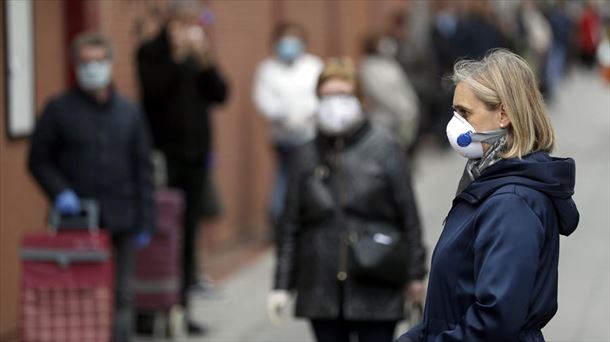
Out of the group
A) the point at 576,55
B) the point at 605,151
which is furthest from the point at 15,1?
the point at 576,55

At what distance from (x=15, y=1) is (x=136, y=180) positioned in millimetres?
1352

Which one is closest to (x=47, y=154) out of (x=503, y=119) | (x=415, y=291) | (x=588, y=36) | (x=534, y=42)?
(x=415, y=291)

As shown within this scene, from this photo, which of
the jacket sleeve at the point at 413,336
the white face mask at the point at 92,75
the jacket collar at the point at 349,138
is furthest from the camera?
the white face mask at the point at 92,75

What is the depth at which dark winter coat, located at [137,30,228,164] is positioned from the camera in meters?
8.93

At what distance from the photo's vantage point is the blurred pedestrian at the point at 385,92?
1360 centimetres

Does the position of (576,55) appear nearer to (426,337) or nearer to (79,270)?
(79,270)

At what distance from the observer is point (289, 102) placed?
38.0 ft

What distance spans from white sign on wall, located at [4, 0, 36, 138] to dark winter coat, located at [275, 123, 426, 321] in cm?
254

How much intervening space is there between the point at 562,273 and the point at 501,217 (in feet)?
24.8

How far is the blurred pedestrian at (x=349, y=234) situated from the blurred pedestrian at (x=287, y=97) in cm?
545

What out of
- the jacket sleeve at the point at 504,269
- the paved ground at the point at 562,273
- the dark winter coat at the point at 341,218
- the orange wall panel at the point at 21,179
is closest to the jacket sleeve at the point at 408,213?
the dark winter coat at the point at 341,218

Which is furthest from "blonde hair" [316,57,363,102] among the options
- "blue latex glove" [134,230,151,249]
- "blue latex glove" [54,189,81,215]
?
"blue latex glove" [134,230,151,249]

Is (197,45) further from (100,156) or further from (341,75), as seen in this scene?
(341,75)

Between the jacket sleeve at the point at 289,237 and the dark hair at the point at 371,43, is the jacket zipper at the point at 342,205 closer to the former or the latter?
the jacket sleeve at the point at 289,237
